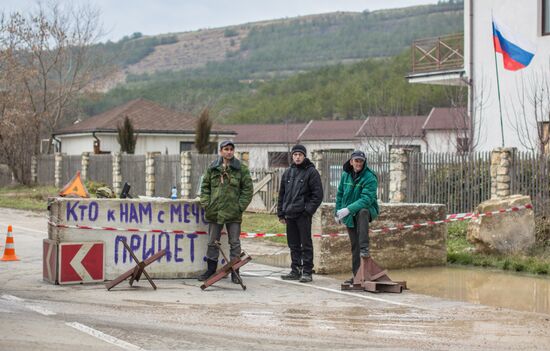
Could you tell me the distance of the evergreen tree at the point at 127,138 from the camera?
4572cm

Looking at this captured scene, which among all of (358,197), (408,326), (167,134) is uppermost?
(167,134)

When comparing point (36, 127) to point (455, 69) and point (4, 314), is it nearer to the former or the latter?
point (455, 69)

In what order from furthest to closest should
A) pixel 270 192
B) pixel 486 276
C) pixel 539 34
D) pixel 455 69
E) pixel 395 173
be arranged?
pixel 455 69
pixel 270 192
pixel 539 34
pixel 395 173
pixel 486 276

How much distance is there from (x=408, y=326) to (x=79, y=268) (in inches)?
196

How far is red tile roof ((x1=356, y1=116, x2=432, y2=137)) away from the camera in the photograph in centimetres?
4144

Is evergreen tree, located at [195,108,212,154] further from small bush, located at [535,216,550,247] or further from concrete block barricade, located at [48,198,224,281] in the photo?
concrete block barricade, located at [48,198,224,281]

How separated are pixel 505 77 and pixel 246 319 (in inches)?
770

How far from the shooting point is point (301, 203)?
13.1m

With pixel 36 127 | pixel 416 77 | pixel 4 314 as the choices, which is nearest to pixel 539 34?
pixel 416 77

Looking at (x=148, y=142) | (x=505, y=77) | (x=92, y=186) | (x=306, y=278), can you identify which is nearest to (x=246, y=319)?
(x=306, y=278)

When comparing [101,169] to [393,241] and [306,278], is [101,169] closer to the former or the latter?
[393,241]

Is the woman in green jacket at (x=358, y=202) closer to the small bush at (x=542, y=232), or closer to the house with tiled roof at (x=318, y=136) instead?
the small bush at (x=542, y=232)

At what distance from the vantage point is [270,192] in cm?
2941

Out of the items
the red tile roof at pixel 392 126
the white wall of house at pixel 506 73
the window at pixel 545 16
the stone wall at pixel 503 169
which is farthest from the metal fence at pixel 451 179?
the red tile roof at pixel 392 126
